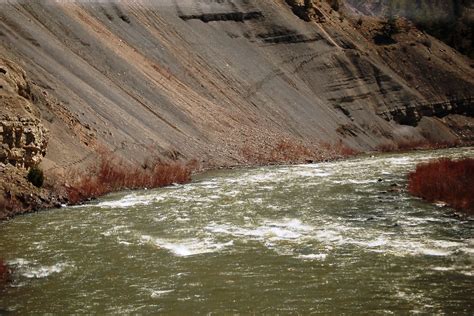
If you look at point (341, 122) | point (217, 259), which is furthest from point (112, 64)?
point (217, 259)

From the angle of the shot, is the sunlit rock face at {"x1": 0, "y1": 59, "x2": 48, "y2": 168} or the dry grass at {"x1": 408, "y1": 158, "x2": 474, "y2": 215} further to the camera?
the sunlit rock face at {"x1": 0, "y1": 59, "x2": 48, "y2": 168}

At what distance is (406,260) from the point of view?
14188 millimetres

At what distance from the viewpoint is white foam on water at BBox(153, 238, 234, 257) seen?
15620 mm

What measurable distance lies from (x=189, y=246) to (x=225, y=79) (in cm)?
3472

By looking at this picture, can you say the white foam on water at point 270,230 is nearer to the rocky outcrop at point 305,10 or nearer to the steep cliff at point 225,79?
the steep cliff at point 225,79

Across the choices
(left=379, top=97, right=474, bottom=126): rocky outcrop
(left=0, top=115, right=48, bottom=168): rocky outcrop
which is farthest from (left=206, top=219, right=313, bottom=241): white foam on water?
(left=379, top=97, right=474, bottom=126): rocky outcrop

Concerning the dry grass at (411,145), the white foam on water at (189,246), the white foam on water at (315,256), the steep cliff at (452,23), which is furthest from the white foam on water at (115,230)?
the steep cliff at (452,23)

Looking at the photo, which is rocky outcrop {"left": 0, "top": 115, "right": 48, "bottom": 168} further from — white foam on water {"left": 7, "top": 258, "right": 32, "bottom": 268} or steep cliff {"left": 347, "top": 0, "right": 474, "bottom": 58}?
steep cliff {"left": 347, "top": 0, "right": 474, "bottom": 58}

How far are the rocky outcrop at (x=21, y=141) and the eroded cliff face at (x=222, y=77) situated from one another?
1426 millimetres

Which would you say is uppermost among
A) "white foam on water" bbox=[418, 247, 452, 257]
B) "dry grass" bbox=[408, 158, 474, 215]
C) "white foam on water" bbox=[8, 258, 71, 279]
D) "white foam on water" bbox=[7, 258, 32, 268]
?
"dry grass" bbox=[408, 158, 474, 215]

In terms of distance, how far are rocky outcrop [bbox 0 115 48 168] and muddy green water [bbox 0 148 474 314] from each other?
3102 millimetres

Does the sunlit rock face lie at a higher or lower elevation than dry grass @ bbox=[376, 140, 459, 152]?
higher

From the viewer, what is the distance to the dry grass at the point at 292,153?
39938 mm

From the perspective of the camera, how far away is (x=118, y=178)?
90.9ft
